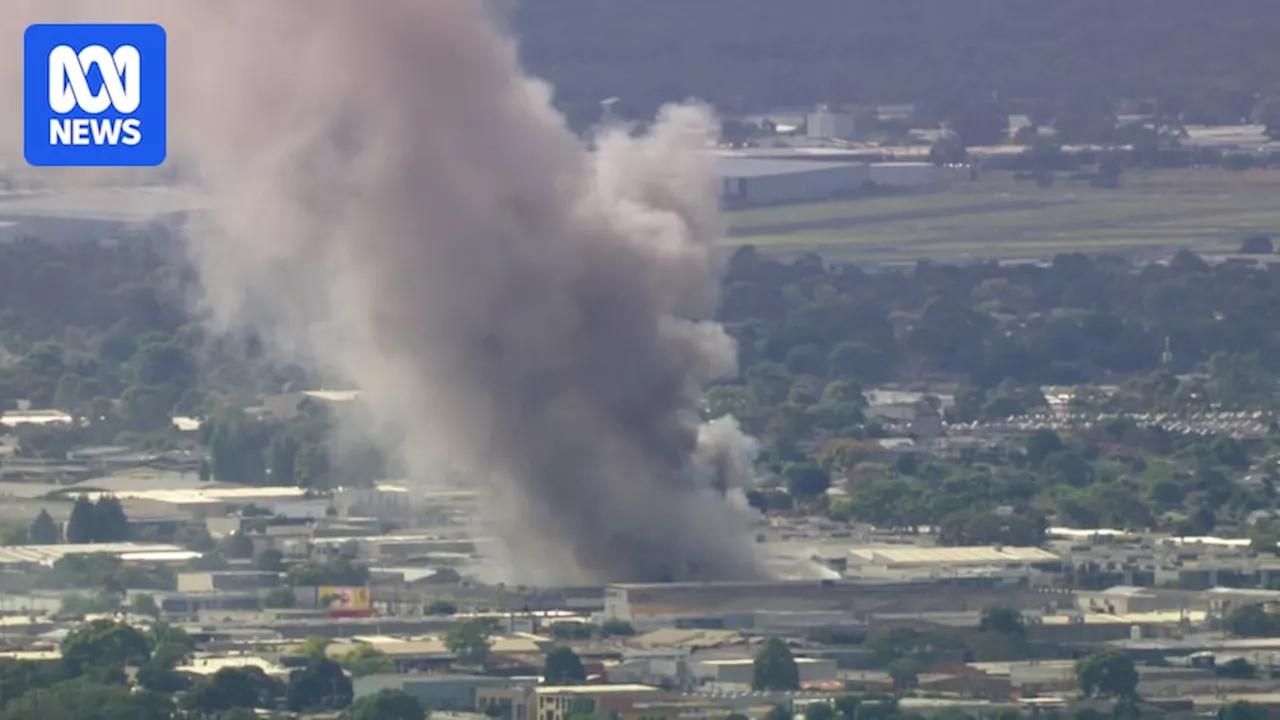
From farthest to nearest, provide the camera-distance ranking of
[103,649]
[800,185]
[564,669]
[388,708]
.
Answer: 1. [800,185]
2. [103,649]
3. [564,669]
4. [388,708]

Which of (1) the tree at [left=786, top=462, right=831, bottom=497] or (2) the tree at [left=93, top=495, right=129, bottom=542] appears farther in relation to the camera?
(1) the tree at [left=786, top=462, right=831, bottom=497]

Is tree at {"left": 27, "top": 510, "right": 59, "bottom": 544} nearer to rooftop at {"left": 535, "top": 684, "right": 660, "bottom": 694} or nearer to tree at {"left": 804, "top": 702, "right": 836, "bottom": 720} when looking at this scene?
rooftop at {"left": 535, "top": 684, "right": 660, "bottom": 694}

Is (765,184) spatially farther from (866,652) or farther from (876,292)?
(866,652)

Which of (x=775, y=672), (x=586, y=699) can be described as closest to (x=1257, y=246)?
(x=775, y=672)

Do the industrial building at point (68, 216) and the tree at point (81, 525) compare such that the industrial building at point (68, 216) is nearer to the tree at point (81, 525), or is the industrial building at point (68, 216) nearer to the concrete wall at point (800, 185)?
the concrete wall at point (800, 185)

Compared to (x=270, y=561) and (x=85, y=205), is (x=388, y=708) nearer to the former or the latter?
(x=270, y=561)

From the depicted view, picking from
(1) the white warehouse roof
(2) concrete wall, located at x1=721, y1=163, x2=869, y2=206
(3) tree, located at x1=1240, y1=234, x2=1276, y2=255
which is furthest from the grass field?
(1) the white warehouse roof
